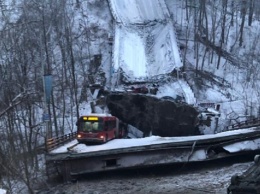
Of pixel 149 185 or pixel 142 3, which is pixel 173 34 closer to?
pixel 142 3

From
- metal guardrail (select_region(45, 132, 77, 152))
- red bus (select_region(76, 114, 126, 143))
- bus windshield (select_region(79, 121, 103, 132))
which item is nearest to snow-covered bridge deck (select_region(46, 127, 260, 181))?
metal guardrail (select_region(45, 132, 77, 152))

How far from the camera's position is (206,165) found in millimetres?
23172

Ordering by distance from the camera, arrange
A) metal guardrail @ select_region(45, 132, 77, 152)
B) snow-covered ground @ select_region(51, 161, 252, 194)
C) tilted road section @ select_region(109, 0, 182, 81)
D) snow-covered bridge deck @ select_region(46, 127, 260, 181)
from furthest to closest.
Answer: tilted road section @ select_region(109, 0, 182, 81), metal guardrail @ select_region(45, 132, 77, 152), snow-covered bridge deck @ select_region(46, 127, 260, 181), snow-covered ground @ select_region(51, 161, 252, 194)

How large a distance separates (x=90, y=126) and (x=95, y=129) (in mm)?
335

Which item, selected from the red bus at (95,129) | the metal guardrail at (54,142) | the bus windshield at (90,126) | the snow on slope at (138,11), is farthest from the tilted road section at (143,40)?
the metal guardrail at (54,142)

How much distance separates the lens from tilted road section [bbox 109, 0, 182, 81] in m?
38.0

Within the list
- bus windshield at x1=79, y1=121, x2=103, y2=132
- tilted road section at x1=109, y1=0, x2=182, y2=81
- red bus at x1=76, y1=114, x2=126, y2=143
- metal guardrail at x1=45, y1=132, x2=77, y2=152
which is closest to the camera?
metal guardrail at x1=45, y1=132, x2=77, y2=152

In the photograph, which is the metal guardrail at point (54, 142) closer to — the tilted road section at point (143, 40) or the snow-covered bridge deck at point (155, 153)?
the snow-covered bridge deck at point (155, 153)

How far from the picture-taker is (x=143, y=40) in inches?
1681

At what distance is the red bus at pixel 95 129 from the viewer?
83.4 feet

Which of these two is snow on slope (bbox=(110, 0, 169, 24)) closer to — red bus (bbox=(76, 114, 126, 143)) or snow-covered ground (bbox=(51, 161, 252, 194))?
red bus (bbox=(76, 114, 126, 143))

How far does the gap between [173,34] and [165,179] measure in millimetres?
23421

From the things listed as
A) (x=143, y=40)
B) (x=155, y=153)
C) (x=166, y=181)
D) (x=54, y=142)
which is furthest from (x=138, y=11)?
(x=166, y=181)

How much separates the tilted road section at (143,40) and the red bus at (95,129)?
1063 centimetres
